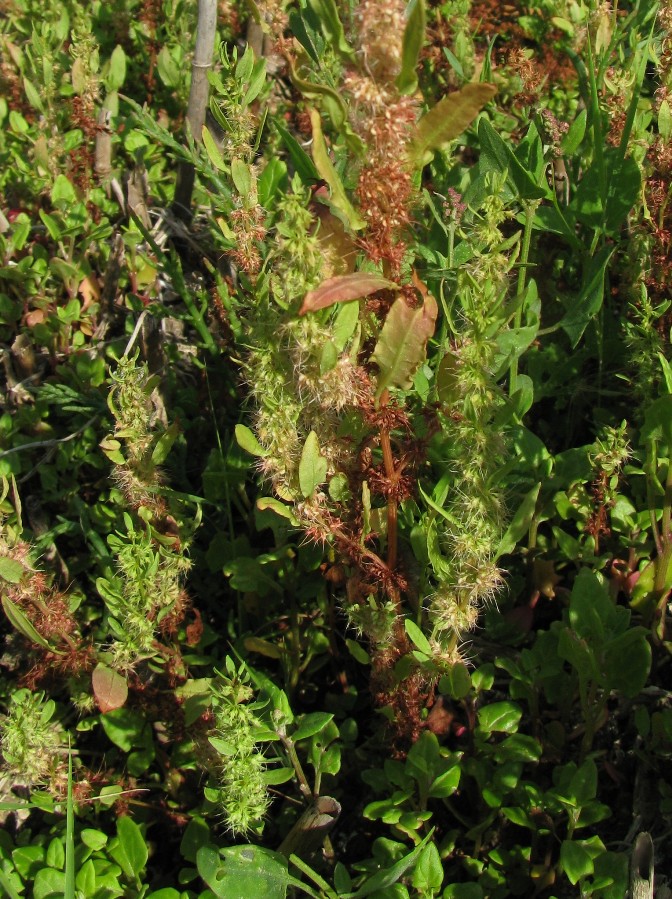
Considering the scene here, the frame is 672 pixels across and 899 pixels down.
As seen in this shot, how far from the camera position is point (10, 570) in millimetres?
1919

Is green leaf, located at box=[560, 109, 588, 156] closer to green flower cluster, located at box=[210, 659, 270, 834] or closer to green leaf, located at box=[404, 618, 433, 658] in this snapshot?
green leaf, located at box=[404, 618, 433, 658]

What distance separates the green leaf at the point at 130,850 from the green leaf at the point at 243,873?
274mm

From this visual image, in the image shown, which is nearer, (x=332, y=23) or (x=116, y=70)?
(x=332, y=23)

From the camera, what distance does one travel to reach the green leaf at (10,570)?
1.90m

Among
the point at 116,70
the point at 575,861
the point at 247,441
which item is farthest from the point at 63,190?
the point at 575,861

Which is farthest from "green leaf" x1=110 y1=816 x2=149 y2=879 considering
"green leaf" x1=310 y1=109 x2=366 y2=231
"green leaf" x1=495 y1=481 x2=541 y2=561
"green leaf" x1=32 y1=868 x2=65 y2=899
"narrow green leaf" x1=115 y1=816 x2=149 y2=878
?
"green leaf" x1=310 y1=109 x2=366 y2=231

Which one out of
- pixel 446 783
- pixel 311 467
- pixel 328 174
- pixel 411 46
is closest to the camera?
pixel 411 46

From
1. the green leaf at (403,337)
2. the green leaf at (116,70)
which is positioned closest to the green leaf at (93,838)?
the green leaf at (403,337)

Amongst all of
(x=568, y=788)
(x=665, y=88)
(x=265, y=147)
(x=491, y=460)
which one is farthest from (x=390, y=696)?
(x=265, y=147)

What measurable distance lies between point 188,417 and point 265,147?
118cm

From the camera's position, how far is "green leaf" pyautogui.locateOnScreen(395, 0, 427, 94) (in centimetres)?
117

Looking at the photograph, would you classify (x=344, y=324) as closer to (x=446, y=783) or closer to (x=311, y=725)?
(x=311, y=725)

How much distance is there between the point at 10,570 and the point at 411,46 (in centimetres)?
132

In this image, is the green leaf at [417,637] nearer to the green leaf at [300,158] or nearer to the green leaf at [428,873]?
the green leaf at [428,873]
